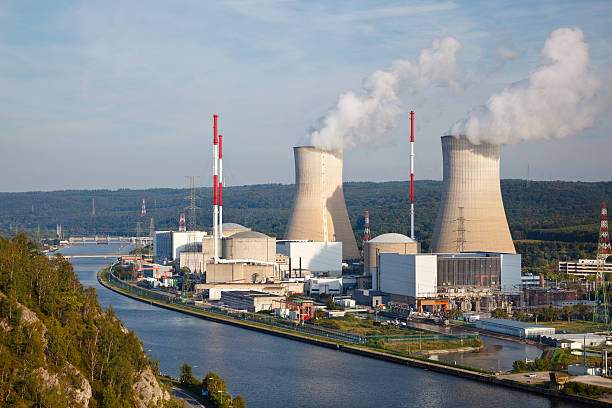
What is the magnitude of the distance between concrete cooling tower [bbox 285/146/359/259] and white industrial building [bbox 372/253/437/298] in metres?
4.50

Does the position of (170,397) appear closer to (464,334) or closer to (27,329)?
(27,329)

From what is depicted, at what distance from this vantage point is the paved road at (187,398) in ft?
36.5

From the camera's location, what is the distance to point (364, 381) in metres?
13.7

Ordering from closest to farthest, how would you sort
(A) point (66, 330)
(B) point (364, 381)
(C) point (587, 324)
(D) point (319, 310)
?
(A) point (66, 330), (B) point (364, 381), (C) point (587, 324), (D) point (319, 310)

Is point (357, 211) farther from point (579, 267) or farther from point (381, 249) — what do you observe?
point (381, 249)

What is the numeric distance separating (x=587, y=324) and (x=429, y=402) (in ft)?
29.4

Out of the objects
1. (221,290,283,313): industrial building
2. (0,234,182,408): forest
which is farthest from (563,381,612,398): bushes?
(221,290,283,313): industrial building

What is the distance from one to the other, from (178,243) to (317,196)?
9208 mm

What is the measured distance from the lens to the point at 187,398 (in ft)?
37.8

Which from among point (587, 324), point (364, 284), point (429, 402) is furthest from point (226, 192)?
point (429, 402)

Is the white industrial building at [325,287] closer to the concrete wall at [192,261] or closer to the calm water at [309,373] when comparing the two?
the concrete wall at [192,261]

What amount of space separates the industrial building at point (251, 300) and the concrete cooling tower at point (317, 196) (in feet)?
13.9

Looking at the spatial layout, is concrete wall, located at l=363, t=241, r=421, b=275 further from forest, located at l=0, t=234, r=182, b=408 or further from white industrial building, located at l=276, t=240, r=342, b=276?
forest, located at l=0, t=234, r=182, b=408

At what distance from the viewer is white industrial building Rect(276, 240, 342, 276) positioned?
94.1 feet
